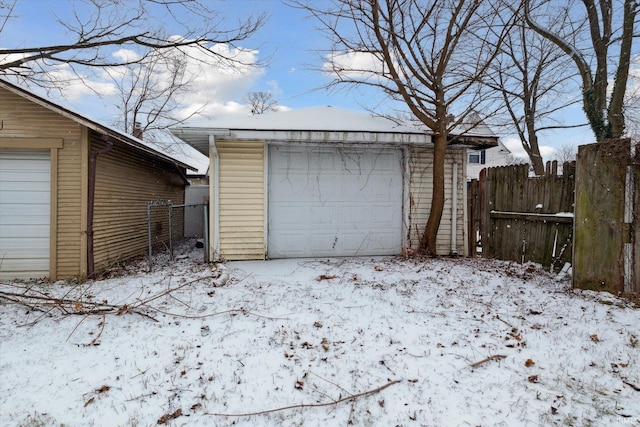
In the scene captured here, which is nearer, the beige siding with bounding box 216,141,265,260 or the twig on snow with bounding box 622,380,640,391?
the twig on snow with bounding box 622,380,640,391

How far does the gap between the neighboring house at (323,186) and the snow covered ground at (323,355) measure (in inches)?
82.7

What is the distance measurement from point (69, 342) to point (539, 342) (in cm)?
481

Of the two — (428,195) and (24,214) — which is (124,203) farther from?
(428,195)

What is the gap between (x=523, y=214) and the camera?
20.7ft

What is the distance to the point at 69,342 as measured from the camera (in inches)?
141

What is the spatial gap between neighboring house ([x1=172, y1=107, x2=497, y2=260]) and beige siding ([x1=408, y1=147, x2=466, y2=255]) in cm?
2

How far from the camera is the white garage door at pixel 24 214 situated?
6.05 meters

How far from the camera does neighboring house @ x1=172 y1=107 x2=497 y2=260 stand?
6.99m

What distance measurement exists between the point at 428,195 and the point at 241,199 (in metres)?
4.18

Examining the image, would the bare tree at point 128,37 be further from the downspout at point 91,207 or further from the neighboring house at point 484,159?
the neighboring house at point 484,159

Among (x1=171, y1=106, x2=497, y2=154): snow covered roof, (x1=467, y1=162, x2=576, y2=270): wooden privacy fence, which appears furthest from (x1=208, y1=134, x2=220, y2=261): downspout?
(x1=467, y1=162, x2=576, y2=270): wooden privacy fence

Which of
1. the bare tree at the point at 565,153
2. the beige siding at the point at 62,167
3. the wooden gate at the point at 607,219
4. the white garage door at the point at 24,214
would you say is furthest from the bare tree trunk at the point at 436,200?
the bare tree at the point at 565,153

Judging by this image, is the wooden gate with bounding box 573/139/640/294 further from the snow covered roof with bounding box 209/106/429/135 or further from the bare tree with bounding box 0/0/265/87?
the bare tree with bounding box 0/0/265/87

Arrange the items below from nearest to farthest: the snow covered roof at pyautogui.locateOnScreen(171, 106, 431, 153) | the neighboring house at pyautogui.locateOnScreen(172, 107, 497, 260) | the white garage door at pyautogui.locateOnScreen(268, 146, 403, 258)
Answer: the snow covered roof at pyautogui.locateOnScreen(171, 106, 431, 153) → the neighboring house at pyautogui.locateOnScreen(172, 107, 497, 260) → the white garage door at pyautogui.locateOnScreen(268, 146, 403, 258)
